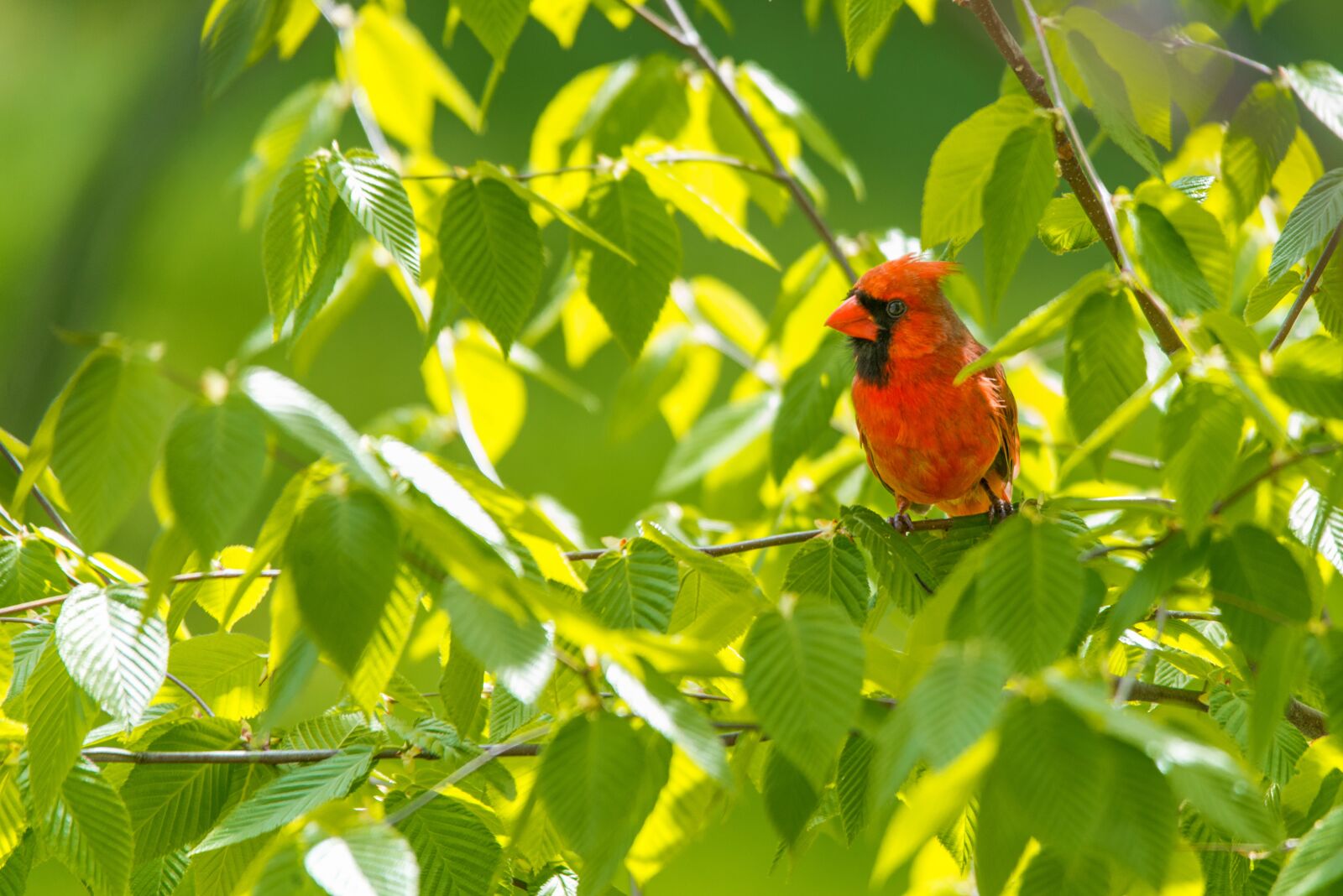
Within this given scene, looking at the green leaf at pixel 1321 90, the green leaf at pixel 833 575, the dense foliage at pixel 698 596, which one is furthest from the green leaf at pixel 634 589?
the green leaf at pixel 1321 90

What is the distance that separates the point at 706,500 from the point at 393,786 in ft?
3.34

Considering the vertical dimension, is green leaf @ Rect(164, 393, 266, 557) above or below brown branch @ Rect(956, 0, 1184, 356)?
below

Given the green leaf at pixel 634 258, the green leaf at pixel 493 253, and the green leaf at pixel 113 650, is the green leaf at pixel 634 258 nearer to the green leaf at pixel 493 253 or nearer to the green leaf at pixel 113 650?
the green leaf at pixel 493 253

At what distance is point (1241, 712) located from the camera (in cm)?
105

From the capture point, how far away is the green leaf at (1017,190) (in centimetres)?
100

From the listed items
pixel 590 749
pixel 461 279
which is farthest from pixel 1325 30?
pixel 590 749

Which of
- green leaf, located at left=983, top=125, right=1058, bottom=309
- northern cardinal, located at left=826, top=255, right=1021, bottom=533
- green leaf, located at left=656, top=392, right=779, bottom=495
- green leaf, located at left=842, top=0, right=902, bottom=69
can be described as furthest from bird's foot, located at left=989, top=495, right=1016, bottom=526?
green leaf, located at left=842, top=0, right=902, bottom=69

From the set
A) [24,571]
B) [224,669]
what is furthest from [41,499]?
[224,669]

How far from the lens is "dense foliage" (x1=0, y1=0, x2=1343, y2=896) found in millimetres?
687

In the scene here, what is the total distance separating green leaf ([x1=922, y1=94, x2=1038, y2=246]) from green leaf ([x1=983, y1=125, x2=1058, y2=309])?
1cm

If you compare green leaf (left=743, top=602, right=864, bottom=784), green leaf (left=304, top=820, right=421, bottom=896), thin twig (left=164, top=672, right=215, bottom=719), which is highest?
green leaf (left=743, top=602, right=864, bottom=784)

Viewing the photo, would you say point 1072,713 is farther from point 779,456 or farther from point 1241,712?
point 779,456

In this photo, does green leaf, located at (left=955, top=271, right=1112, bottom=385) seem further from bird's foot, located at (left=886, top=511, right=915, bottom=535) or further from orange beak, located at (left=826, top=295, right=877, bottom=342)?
orange beak, located at (left=826, top=295, right=877, bottom=342)

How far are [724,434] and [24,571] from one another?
3.14ft
